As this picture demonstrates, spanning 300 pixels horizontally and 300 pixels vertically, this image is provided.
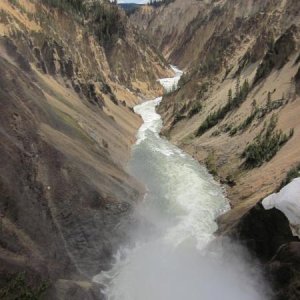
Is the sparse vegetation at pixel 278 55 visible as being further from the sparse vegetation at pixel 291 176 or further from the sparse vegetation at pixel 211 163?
the sparse vegetation at pixel 291 176

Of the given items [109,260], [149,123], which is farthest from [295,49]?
[109,260]

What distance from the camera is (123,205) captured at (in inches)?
1127

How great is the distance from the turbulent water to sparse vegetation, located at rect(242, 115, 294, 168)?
333 cm

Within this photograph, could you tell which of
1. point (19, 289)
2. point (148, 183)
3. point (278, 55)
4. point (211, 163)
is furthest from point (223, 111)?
point (19, 289)

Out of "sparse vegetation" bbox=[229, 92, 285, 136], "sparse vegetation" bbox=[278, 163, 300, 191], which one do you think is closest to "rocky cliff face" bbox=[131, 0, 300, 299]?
"sparse vegetation" bbox=[229, 92, 285, 136]

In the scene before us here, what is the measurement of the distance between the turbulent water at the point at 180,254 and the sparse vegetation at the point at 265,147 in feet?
10.9

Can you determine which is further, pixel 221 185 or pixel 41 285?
pixel 221 185

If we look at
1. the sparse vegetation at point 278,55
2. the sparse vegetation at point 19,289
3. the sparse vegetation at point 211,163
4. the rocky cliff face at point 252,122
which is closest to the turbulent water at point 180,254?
the sparse vegetation at point 211,163

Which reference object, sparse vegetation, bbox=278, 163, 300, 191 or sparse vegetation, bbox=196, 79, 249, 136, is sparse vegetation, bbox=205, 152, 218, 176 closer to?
sparse vegetation, bbox=196, 79, 249, 136

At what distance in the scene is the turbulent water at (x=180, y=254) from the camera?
73.5 feet

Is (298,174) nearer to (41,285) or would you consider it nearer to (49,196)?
(49,196)

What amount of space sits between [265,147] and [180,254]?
16157 millimetres

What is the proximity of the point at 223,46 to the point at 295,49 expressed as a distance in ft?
105

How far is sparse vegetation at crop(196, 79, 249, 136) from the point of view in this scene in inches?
2174
